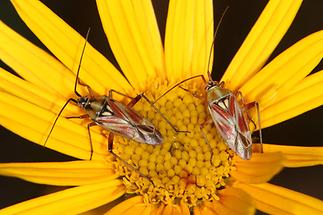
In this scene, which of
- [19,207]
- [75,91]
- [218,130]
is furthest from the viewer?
[75,91]

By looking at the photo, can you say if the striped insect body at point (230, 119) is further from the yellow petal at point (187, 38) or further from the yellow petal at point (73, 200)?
the yellow petal at point (73, 200)

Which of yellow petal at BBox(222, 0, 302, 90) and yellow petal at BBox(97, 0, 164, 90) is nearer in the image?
yellow petal at BBox(222, 0, 302, 90)

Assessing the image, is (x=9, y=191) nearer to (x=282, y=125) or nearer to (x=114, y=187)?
(x=114, y=187)

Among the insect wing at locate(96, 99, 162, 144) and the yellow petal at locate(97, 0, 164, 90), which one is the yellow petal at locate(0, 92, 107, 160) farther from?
the yellow petal at locate(97, 0, 164, 90)

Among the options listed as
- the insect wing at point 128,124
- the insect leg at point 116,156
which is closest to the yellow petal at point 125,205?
the insect leg at point 116,156

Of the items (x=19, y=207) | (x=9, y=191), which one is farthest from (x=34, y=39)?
(x=19, y=207)

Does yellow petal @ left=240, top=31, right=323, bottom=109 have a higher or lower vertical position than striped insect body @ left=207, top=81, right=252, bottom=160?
higher

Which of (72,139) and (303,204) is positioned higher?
(72,139)

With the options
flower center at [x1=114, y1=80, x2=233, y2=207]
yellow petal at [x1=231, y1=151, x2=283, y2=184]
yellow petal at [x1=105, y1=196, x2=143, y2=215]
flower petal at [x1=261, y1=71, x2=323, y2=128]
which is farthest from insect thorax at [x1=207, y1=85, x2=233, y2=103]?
yellow petal at [x1=105, y1=196, x2=143, y2=215]
